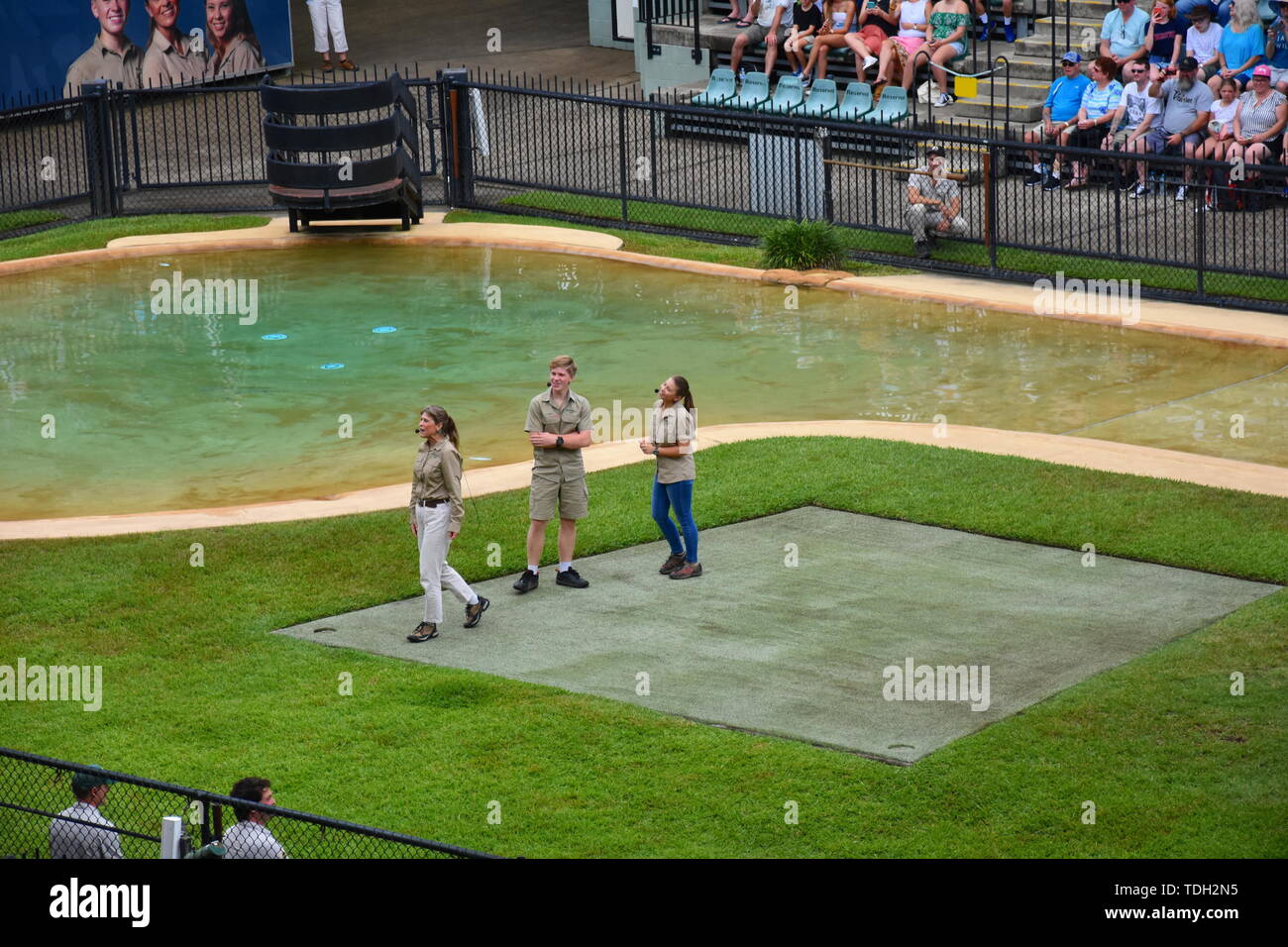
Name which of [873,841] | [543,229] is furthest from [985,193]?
[873,841]

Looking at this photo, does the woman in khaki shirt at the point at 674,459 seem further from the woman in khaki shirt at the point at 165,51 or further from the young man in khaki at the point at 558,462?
the woman in khaki shirt at the point at 165,51

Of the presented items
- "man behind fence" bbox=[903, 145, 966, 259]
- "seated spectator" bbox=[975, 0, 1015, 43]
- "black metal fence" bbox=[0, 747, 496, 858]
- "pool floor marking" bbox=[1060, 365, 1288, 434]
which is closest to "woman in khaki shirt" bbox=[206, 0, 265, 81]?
"seated spectator" bbox=[975, 0, 1015, 43]

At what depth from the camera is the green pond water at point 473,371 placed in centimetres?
1734

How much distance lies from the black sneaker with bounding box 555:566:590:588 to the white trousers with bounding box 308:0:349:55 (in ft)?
72.0

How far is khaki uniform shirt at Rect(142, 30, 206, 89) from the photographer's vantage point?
106 ft

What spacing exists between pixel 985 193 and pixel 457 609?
11266 mm

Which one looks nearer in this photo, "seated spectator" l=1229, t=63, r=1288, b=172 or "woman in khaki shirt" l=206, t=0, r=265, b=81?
"seated spectator" l=1229, t=63, r=1288, b=172

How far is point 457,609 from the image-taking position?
1369 cm

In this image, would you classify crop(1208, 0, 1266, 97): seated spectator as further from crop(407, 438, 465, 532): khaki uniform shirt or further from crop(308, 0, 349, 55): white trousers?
crop(308, 0, 349, 55): white trousers

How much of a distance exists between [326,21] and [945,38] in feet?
39.3

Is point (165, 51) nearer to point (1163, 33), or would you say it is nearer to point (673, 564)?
point (1163, 33)

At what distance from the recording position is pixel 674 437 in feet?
45.2
